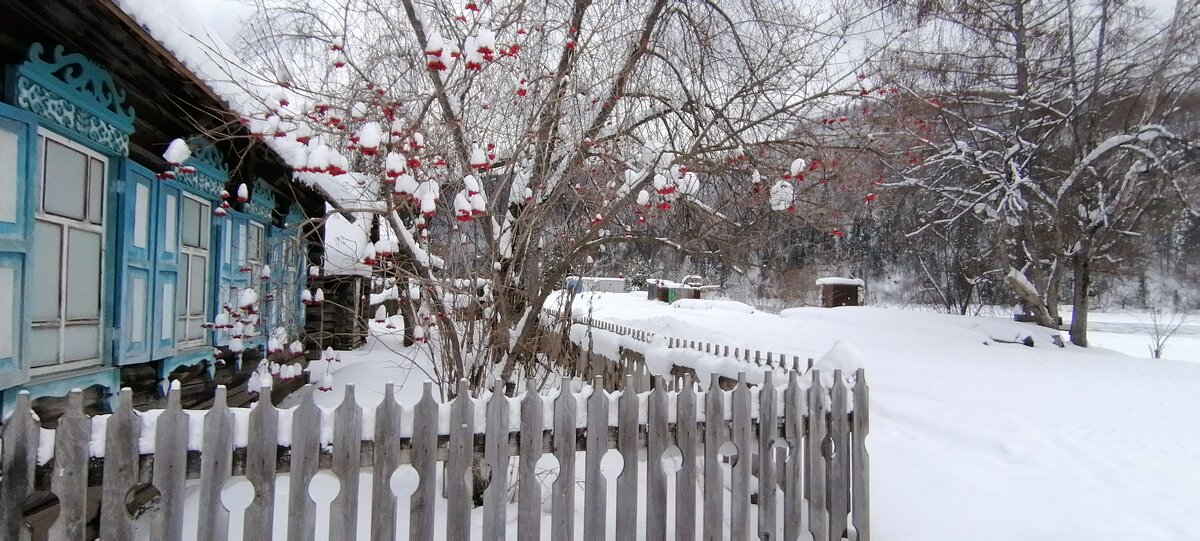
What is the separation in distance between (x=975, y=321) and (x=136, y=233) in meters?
13.0

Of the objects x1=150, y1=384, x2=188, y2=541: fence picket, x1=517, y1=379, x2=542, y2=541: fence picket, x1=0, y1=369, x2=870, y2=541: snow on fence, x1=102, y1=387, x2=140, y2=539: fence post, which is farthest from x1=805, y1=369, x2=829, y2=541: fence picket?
x1=102, y1=387, x2=140, y2=539: fence post

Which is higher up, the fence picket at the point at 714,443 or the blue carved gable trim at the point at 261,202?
the blue carved gable trim at the point at 261,202

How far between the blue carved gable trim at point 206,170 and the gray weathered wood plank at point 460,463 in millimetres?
3318

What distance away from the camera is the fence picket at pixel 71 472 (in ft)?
6.73

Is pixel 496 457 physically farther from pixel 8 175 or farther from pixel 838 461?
pixel 8 175

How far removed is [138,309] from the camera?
4.05 metres

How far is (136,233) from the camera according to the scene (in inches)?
158

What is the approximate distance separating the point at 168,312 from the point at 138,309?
46cm

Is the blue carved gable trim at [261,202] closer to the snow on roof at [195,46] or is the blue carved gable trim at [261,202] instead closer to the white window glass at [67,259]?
the snow on roof at [195,46]

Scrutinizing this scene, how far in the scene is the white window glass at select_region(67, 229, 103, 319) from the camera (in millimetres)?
3400

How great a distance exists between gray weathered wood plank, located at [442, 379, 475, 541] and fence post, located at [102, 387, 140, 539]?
1054mm

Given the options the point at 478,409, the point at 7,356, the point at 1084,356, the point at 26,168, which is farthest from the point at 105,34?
the point at 1084,356

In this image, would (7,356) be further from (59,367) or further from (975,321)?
(975,321)

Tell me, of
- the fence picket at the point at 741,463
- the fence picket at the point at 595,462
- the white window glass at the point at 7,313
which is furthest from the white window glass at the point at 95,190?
the fence picket at the point at 741,463
